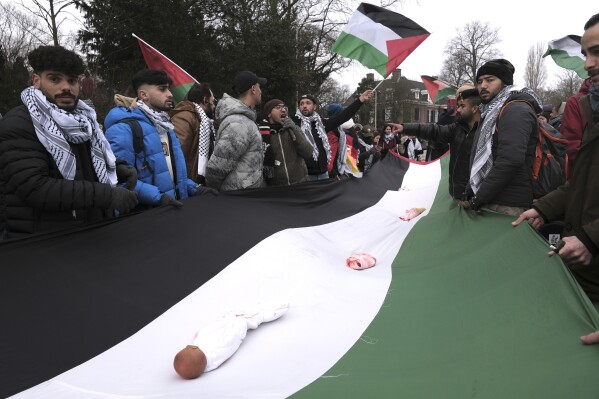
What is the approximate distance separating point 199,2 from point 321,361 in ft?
58.7

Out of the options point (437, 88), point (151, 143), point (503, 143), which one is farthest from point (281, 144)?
point (437, 88)

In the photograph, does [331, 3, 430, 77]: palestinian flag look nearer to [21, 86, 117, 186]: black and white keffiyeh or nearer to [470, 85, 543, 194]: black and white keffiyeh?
[470, 85, 543, 194]: black and white keffiyeh

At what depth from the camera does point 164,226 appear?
3.40 metres

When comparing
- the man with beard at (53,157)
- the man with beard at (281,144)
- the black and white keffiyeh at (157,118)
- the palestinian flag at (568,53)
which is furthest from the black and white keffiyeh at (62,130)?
the palestinian flag at (568,53)

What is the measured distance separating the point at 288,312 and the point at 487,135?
2132mm

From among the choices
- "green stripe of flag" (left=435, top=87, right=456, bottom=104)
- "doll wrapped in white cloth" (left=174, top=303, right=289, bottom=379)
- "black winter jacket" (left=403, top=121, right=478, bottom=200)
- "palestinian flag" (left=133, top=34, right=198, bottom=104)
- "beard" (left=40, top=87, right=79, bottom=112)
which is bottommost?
"doll wrapped in white cloth" (left=174, top=303, right=289, bottom=379)

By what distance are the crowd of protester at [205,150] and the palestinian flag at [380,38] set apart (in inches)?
72.2

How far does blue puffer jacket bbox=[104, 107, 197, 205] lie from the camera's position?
3541mm

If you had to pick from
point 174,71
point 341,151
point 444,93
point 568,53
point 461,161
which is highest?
point 568,53

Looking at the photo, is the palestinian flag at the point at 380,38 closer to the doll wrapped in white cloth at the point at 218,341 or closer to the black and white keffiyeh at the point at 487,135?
the black and white keffiyeh at the point at 487,135

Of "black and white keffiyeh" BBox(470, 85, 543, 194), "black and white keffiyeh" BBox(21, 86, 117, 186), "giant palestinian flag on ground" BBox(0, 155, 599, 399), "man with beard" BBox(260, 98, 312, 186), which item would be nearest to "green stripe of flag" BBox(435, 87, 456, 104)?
"man with beard" BBox(260, 98, 312, 186)

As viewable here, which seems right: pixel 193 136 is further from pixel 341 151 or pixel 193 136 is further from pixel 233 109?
pixel 341 151

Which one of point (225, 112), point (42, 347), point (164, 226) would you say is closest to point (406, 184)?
point (225, 112)

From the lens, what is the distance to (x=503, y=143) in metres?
3.38
